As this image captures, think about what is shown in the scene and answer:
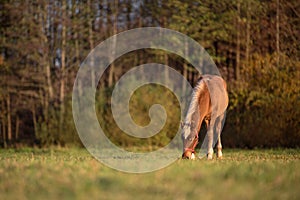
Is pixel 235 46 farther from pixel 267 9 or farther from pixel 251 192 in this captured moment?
pixel 251 192

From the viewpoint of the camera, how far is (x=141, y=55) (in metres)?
34.5

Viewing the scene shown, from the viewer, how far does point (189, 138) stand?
12820 millimetres

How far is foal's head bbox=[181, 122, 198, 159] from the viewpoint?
12.7 meters

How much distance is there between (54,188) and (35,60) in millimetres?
24594

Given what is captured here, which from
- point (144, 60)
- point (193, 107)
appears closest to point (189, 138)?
point (193, 107)

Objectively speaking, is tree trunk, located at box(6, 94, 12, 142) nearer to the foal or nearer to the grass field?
the foal

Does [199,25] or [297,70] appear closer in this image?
[297,70]

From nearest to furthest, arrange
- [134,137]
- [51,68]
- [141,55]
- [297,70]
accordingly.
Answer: [297,70], [134,137], [51,68], [141,55]

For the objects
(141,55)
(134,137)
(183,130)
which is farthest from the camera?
(141,55)

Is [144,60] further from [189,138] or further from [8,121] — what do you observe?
[189,138]

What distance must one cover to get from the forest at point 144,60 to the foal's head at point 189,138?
11166mm

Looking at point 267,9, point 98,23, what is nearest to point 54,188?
point 267,9

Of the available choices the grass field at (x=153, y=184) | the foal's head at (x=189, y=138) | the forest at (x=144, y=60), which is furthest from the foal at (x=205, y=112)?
the forest at (x=144, y=60)

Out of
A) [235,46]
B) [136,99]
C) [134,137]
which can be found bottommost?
[134,137]
